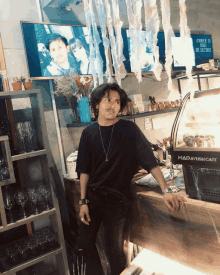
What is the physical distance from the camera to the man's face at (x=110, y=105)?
5.72 feet

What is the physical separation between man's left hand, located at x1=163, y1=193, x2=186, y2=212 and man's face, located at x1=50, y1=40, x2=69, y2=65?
1805 mm

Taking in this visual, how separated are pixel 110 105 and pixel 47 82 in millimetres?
1189

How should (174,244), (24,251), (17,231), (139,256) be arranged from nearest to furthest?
1. (174,244)
2. (139,256)
3. (24,251)
4. (17,231)

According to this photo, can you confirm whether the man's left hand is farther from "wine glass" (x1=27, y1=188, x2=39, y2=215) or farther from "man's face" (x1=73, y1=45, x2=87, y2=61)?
"man's face" (x1=73, y1=45, x2=87, y2=61)

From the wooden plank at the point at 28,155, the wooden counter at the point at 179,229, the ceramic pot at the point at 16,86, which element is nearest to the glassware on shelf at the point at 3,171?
the wooden plank at the point at 28,155

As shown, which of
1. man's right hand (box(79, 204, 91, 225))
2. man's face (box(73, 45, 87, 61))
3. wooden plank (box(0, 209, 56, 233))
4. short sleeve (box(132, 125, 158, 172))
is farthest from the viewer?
man's face (box(73, 45, 87, 61))

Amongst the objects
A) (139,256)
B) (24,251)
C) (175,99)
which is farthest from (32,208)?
(175,99)

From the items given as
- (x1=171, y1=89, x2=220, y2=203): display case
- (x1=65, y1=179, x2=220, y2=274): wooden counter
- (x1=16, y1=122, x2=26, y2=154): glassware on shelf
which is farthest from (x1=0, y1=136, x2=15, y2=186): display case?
(x1=171, y1=89, x2=220, y2=203): display case

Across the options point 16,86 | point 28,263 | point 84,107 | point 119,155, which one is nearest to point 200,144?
point 119,155

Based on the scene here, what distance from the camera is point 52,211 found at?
7.30 feet

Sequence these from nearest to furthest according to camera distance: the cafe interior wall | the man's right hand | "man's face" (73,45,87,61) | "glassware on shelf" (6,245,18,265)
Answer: the man's right hand, "glassware on shelf" (6,245,18,265), the cafe interior wall, "man's face" (73,45,87,61)

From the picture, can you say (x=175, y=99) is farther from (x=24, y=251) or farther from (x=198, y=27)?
(x=24, y=251)

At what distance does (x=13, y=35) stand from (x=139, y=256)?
2.37 metres

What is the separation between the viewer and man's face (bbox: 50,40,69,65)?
259 centimetres
